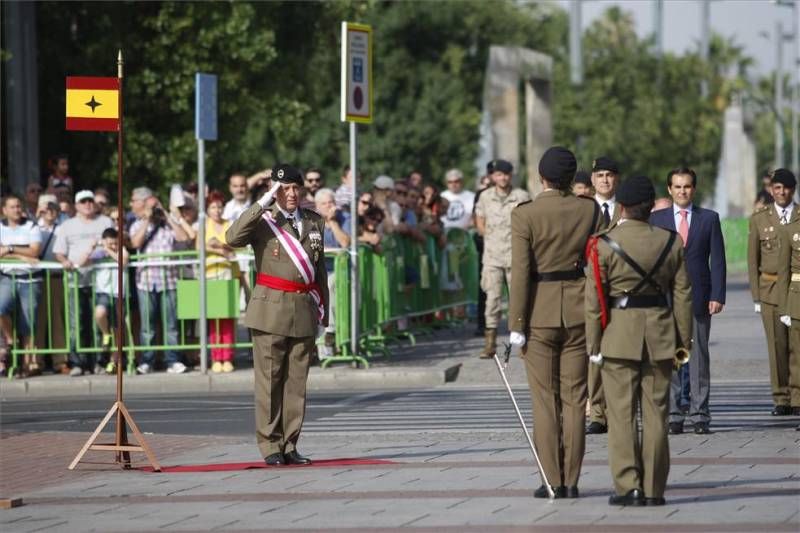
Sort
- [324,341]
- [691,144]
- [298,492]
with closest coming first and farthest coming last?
[298,492] < [324,341] < [691,144]

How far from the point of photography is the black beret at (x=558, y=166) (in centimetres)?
1012

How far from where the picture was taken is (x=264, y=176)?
19.4 m

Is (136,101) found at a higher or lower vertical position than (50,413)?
higher

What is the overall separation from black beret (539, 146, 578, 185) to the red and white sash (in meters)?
2.31

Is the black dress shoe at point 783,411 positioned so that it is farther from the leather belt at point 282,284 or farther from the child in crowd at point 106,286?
the child in crowd at point 106,286

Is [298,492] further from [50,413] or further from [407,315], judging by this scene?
[407,315]

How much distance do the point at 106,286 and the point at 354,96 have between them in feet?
10.9

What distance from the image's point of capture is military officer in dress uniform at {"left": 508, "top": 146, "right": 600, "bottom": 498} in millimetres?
9977

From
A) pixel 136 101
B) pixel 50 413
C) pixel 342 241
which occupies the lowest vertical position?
pixel 50 413

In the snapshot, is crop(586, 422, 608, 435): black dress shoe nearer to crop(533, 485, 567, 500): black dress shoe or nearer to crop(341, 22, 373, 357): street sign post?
crop(533, 485, 567, 500): black dress shoe

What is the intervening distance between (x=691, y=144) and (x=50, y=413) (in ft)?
174

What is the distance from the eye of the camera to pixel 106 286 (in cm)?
1908

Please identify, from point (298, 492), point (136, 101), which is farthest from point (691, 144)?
point (298, 492)

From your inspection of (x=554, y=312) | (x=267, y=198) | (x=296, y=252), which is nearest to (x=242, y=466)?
(x=296, y=252)
